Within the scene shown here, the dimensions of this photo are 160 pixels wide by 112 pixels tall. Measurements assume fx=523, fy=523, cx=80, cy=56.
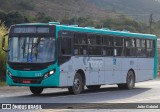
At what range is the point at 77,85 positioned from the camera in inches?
881

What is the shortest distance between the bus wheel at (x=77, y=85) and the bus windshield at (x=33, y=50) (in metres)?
1.93

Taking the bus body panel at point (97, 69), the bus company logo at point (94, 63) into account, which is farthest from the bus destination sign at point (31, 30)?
the bus company logo at point (94, 63)

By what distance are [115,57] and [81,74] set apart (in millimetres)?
3564

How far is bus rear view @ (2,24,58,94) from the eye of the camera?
2069 centimetres

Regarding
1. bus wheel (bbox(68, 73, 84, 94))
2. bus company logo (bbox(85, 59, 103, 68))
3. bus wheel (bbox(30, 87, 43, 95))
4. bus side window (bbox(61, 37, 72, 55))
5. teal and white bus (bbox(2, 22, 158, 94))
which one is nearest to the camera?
teal and white bus (bbox(2, 22, 158, 94))

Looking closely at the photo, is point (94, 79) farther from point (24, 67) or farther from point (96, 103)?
point (96, 103)

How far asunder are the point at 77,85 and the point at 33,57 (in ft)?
8.53

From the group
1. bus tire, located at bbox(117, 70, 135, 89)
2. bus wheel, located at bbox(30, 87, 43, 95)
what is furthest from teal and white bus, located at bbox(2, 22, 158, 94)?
bus tire, located at bbox(117, 70, 135, 89)

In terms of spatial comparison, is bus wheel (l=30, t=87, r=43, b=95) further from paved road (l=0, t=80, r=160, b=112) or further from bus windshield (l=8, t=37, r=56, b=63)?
bus windshield (l=8, t=37, r=56, b=63)

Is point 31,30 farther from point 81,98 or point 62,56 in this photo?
point 81,98

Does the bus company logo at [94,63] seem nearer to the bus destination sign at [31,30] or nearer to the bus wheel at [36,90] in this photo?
the bus wheel at [36,90]

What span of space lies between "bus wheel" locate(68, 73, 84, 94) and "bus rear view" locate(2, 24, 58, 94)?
1549 mm

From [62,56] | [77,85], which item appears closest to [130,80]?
[77,85]

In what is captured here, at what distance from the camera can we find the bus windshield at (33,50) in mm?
20828
